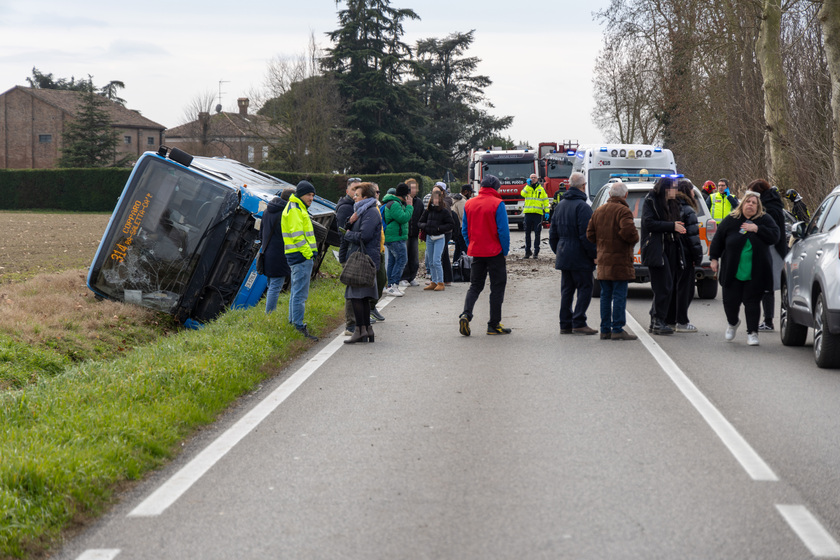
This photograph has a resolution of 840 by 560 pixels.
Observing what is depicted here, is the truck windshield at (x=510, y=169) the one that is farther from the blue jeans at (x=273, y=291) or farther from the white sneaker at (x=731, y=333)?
the white sneaker at (x=731, y=333)

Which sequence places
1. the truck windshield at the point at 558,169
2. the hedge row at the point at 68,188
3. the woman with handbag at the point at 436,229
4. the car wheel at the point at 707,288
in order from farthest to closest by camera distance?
the hedge row at the point at 68,188
the truck windshield at the point at 558,169
the woman with handbag at the point at 436,229
the car wheel at the point at 707,288

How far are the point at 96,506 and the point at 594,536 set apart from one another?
250 centimetres

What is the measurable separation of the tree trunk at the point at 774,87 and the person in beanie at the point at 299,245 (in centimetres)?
1950

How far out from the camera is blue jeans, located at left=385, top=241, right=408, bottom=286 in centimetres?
1623

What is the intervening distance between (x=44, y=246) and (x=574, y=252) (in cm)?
1985

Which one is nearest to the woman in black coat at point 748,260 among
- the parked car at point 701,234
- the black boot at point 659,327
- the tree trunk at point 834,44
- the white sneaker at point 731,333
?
the white sneaker at point 731,333

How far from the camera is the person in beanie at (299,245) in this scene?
1080 centimetres

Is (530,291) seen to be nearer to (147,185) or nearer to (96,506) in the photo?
(147,185)

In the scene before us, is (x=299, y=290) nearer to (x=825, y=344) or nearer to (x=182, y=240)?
(x=182, y=240)

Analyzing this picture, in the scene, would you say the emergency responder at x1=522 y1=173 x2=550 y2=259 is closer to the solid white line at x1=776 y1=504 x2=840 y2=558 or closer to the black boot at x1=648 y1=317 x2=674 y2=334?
the black boot at x1=648 y1=317 x2=674 y2=334

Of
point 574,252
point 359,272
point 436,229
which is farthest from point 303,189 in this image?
point 436,229

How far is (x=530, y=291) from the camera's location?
1667 cm

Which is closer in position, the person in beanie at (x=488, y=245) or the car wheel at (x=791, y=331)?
the car wheel at (x=791, y=331)

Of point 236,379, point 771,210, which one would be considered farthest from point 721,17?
point 236,379
